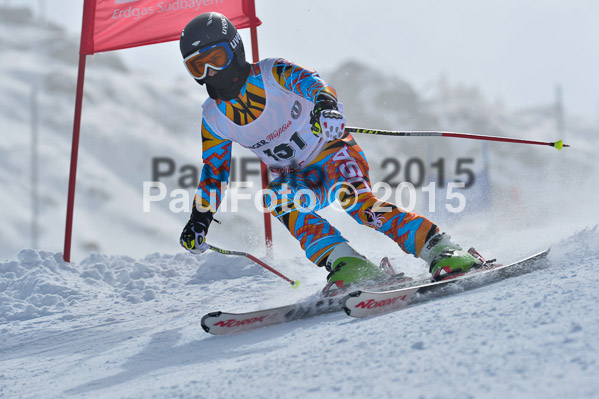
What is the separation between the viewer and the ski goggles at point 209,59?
3295 mm

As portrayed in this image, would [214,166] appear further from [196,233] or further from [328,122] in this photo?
[328,122]

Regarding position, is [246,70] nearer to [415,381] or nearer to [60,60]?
[415,381]

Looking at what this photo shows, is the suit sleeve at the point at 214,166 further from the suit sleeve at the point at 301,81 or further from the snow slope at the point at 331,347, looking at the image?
the snow slope at the point at 331,347

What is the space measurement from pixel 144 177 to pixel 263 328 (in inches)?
1425

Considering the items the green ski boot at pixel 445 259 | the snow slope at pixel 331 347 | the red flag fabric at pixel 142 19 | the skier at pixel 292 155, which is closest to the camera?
the snow slope at pixel 331 347

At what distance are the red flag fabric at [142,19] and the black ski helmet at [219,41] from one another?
87.4 inches

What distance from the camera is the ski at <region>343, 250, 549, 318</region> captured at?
2564 millimetres

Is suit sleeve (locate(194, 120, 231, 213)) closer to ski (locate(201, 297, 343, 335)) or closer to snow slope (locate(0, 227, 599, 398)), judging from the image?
snow slope (locate(0, 227, 599, 398))

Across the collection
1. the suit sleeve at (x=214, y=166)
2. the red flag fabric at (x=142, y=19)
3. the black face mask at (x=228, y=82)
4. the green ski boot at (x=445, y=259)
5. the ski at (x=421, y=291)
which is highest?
the red flag fabric at (x=142, y=19)

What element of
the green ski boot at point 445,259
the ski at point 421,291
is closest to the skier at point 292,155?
the green ski boot at point 445,259

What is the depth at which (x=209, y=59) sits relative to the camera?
330cm

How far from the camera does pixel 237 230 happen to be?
33.9 metres

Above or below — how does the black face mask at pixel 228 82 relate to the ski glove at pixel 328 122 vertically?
above

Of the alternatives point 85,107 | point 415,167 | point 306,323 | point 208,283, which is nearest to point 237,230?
point 415,167
